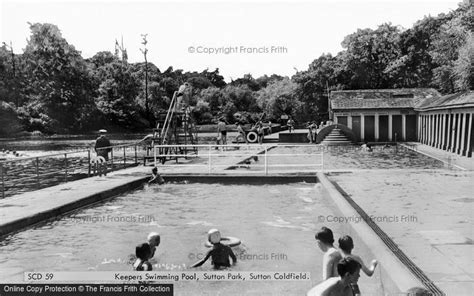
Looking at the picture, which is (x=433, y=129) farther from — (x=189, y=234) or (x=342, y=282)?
(x=342, y=282)

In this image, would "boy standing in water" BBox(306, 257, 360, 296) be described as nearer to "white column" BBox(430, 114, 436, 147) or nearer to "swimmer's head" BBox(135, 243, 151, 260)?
"swimmer's head" BBox(135, 243, 151, 260)

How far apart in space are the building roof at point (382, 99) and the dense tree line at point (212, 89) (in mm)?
3308

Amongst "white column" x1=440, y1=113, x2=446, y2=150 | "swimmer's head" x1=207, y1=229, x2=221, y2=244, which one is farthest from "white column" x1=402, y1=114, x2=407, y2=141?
"swimmer's head" x1=207, y1=229, x2=221, y2=244

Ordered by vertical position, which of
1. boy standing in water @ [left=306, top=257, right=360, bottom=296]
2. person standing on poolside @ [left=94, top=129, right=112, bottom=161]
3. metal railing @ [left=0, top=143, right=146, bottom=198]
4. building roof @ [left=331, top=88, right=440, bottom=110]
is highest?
building roof @ [left=331, top=88, right=440, bottom=110]

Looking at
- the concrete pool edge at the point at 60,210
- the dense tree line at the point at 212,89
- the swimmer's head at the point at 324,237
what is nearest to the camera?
the swimmer's head at the point at 324,237

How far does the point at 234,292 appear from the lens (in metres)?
7.12

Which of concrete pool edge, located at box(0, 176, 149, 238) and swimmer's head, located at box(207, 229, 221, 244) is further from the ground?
swimmer's head, located at box(207, 229, 221, 244)

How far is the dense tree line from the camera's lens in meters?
47.3

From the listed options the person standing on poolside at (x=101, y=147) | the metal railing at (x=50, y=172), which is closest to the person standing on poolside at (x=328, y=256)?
the metal railing at (x=50, y=172)

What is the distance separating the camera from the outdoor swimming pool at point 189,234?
28.2ft

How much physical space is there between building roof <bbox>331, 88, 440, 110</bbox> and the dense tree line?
10.9ft

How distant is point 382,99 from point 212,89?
2500 inches

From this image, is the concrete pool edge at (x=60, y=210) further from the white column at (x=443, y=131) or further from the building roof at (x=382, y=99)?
the building roof at (x=382, y=99)

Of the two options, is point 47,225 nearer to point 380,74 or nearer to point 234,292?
point 234,292
